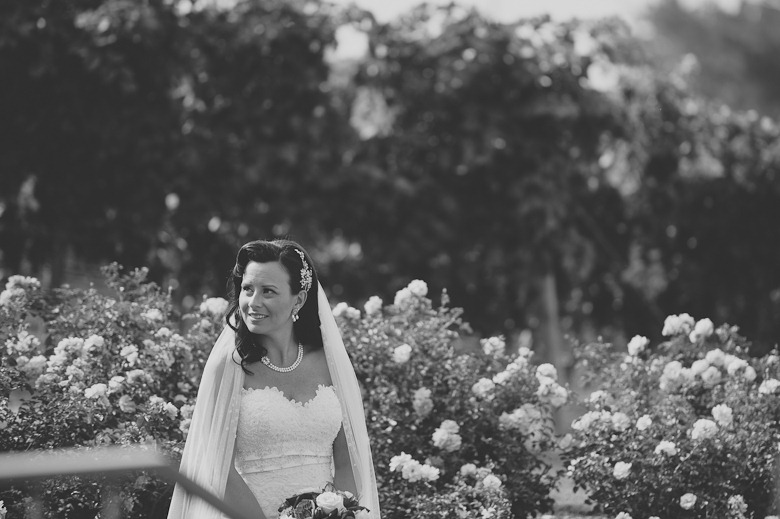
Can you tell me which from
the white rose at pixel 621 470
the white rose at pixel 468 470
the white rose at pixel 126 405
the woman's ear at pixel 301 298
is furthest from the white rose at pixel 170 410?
the white rose at pixel 621 470

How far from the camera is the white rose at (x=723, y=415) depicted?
4.84m

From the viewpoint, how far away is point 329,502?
3.65m

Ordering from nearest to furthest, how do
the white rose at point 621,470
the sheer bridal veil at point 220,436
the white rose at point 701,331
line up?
the sheer bridal veil at point 220,436 < the white rose at point 621,470 < the white rose at point 701,331

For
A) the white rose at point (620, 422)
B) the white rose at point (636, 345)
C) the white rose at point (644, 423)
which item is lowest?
the white rose at point (644, 423)

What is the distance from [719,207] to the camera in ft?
32.4

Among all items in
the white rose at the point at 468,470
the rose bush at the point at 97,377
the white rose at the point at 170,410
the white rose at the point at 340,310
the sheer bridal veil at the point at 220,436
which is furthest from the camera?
the white rose at the point at 340,310

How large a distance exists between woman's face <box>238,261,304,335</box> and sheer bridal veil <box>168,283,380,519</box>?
0.15m

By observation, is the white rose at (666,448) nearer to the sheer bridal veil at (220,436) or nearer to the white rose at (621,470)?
the white rose at (621,470)

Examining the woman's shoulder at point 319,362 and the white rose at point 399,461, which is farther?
the white rose at point 399,461

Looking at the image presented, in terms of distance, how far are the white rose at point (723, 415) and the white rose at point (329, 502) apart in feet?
6.63

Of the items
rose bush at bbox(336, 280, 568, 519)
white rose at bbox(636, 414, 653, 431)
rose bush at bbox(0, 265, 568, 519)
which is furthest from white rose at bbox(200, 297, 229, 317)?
white rose at bbox(636, 414, 653, 431)

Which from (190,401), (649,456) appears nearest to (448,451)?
(649,456)

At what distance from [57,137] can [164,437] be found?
3.86m

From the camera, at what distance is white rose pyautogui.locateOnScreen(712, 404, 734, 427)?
4.84 meters
